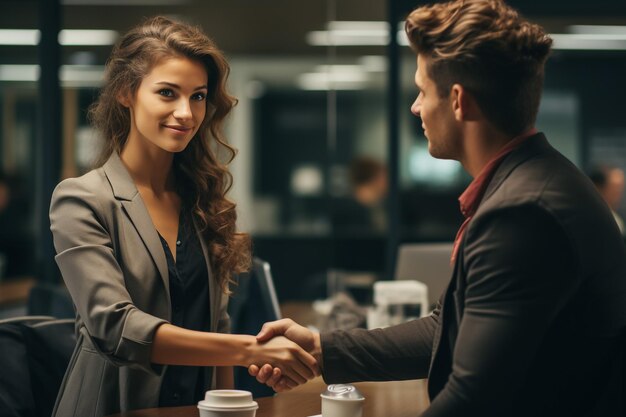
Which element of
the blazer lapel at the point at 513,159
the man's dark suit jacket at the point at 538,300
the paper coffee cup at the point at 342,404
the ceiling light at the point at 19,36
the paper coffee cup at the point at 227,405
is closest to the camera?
the man's dark suit jacket at the point at 538,300

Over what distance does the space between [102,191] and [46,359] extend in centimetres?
47

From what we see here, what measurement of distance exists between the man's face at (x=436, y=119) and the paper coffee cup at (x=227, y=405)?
622mm

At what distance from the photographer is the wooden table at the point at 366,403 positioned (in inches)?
75.8

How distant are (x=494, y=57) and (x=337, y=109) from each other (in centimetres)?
536

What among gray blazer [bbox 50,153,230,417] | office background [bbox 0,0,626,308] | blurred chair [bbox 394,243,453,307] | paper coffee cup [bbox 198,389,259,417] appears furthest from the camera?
office background [bbox 0,0,626,308]

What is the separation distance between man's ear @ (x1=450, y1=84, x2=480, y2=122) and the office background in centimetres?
440

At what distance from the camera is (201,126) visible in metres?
2.35

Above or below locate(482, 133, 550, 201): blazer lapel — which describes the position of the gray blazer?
below

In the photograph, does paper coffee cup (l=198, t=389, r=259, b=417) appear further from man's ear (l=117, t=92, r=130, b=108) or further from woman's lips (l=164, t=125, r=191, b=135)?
man's ear (l=117, t=92, r=130, b=108)

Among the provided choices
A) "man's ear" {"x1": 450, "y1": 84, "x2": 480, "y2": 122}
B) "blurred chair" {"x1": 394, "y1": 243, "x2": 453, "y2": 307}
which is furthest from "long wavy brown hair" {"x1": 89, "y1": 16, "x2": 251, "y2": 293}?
"blurred chair" {"x1": 394, "y1": 243, "x2": 453, "y2": 307}

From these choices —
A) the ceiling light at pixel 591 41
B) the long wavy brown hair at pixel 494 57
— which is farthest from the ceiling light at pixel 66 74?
the long wavy brown hair at pixel 494 57

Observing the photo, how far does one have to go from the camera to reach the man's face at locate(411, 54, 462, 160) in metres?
1.66

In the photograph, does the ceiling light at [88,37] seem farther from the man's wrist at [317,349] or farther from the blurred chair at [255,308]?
the man's wrist at [317,349]

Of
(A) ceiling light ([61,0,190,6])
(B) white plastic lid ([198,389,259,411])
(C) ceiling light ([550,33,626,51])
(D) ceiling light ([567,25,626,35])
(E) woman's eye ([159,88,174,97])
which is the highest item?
(A) ceiling light ([61,0,190,6])
